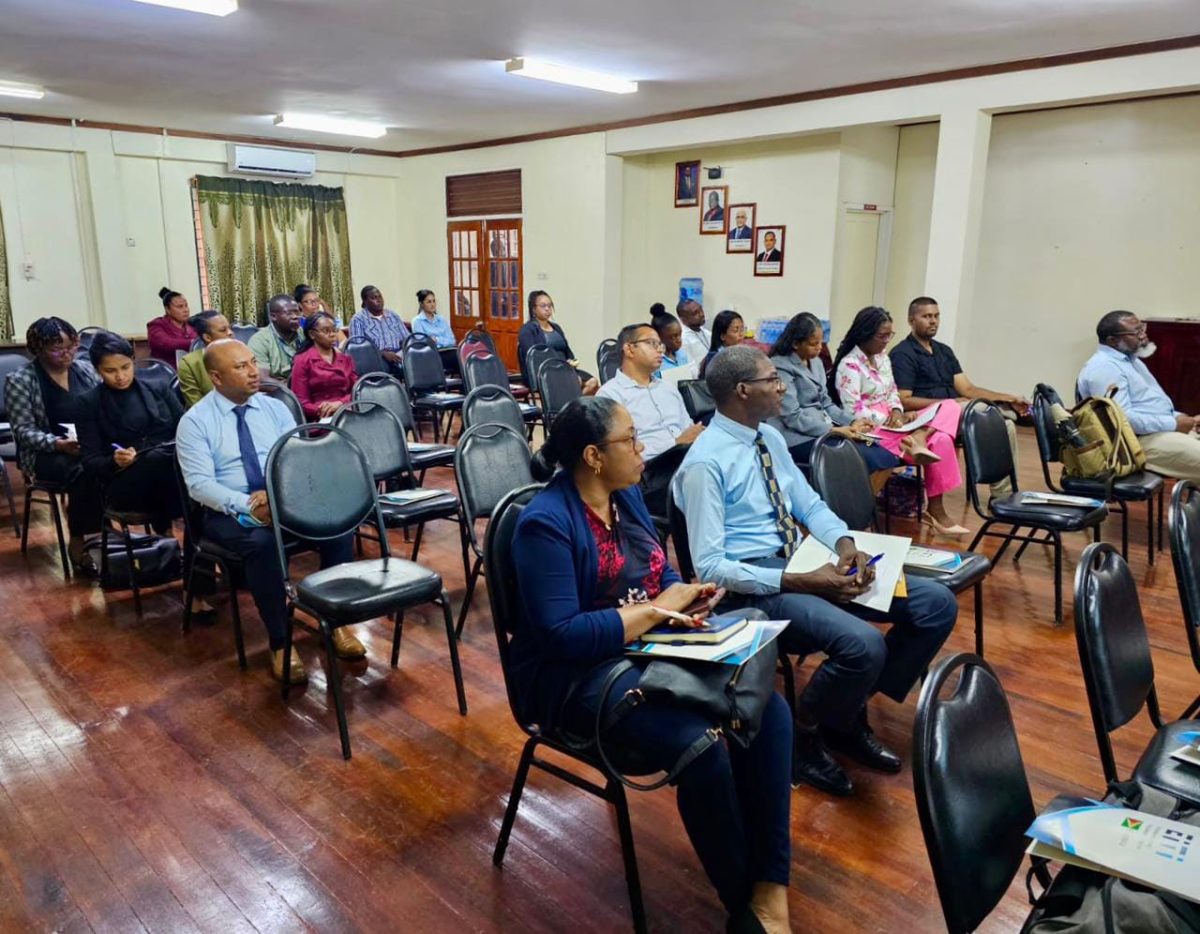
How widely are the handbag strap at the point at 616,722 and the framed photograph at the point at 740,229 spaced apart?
7.16 meters

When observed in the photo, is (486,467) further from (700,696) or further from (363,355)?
(363,355)

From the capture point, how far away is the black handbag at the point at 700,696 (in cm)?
160

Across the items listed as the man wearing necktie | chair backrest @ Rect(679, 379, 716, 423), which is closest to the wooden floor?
the man wearing necktie

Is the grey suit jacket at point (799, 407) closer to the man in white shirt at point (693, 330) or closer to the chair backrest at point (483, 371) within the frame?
the chair backrest at point (483, 371)

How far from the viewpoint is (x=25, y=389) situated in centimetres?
383

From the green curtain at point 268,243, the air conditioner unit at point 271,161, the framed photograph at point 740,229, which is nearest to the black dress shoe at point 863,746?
the framed photograph at point 740,229

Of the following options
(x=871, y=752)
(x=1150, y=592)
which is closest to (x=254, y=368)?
(x=871, y=752)

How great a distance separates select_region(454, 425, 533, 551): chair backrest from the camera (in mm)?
2947

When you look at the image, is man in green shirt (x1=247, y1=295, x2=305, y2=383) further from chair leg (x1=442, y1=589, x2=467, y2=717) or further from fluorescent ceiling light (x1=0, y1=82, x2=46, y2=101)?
fluorescent ceiling light (x1=0, y1=82, x2=46, y2=101)

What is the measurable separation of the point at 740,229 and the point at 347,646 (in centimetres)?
642

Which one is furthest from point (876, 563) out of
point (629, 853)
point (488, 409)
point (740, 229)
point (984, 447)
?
point (740, 229)

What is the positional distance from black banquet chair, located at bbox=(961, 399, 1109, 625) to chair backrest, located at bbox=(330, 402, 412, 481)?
2.38 m

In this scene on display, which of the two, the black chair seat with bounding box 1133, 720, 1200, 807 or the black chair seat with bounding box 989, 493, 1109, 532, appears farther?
the black chair seat with bounding box 989, 493, 1109, 532

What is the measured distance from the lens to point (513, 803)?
195cm
